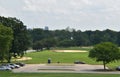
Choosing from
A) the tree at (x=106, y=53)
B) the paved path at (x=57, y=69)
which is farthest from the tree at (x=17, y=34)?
the tree at (x=106, y=53)

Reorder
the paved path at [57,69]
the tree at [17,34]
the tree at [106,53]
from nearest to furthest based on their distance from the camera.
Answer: the paved path at [57,69] < the tree at [106,53] < the tree at [17,34]

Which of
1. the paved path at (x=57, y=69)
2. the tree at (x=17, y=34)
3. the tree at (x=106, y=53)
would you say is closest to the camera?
the paved path at (x=57, y=69)

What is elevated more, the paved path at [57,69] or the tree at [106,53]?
the tree at [106,53]

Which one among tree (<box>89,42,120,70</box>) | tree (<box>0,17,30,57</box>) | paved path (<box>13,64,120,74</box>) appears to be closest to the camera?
paved path (<box>13,64,120,74</box>)

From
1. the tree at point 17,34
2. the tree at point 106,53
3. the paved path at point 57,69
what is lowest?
the paved path at point 57,69

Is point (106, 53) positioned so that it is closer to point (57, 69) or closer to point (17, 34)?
point (57, 69)

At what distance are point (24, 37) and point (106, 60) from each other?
3954cm

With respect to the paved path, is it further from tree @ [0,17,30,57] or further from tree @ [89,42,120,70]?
tree @ [0,17,30,57]

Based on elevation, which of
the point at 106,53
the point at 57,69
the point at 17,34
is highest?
the point at 17,34

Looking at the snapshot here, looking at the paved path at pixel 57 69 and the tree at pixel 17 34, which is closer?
the paved path at pixel 57 69

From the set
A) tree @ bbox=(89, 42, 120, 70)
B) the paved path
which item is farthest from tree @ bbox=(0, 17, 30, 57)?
tree @ bbox=(89, 42, 120, 70)

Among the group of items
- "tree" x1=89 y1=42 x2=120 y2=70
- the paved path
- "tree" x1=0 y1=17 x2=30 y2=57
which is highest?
"tree" x1=0 y1=17 x2=30 y2=57

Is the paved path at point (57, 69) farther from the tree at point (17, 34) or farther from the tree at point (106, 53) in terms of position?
the tree at point (17, 34)

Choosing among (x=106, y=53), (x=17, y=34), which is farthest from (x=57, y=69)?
(x=17, y=34)
